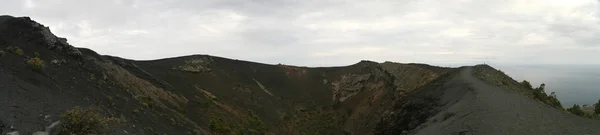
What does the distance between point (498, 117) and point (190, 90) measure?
1837 inches

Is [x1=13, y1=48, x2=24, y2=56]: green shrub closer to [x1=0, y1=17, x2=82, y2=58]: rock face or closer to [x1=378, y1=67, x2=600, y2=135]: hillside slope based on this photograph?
[x1=0, y1=17, x2=82, y2=58]: rock face

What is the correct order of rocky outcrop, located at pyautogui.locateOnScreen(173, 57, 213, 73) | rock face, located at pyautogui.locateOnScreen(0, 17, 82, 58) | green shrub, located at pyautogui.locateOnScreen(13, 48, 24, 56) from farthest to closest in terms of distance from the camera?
rocky outcrop, located at pyautogui.locateOnScreen(173, 57, 213, 73) < rock face, located at pyautogui.locateOnScreen(0, 17, 82, 58) < green shrub, located at pyautogui.locateOnScreen(13, 48, 24, 56)

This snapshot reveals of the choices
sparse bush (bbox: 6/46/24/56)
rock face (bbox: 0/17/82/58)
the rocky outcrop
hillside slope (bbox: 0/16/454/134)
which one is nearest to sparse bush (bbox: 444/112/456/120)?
hillside slope (bbox: 0/16/454/134)

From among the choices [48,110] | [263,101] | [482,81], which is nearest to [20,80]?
[48,110]

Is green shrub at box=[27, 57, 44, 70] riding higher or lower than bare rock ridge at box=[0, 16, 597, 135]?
higher

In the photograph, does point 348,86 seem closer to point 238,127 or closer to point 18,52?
point 238,127

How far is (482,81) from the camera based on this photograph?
31875 mm

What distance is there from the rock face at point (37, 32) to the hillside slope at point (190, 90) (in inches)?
4.0

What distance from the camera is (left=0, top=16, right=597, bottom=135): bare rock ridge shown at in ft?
63.9

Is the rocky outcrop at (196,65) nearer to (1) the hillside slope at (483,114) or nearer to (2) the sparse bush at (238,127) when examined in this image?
(2) the sparse bush at (238,127)

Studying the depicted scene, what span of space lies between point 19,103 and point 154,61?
60451 mm

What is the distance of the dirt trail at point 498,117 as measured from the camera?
1727 centimetres

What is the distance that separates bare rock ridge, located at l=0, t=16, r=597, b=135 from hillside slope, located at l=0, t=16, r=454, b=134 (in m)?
0.15

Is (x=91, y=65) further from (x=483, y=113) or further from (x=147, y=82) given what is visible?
(x=483, y=113)
